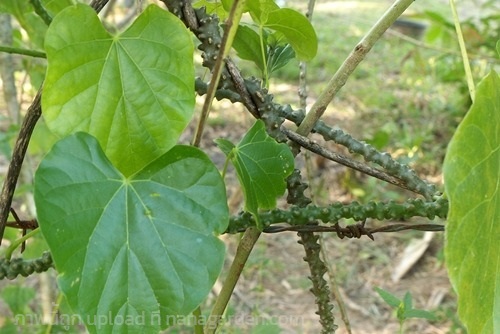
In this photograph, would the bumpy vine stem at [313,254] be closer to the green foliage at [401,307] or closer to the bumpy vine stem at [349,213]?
the bumpy vine stem at [349,213]

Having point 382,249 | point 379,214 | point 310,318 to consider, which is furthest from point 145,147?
point 382,249

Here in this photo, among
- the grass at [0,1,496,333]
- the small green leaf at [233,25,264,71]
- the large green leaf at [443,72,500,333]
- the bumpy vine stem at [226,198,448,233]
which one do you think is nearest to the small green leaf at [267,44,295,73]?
the small green leaf at [233,25,264,71]

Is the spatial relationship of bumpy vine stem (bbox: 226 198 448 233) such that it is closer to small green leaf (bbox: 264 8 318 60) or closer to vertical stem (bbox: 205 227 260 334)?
vertical stem (bbox: 205 227 260 334)

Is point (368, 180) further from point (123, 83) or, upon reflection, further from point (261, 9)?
point (123, 83)

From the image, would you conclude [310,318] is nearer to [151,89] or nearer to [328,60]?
[151,89]

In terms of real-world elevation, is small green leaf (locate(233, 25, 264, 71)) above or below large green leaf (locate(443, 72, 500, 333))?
above
